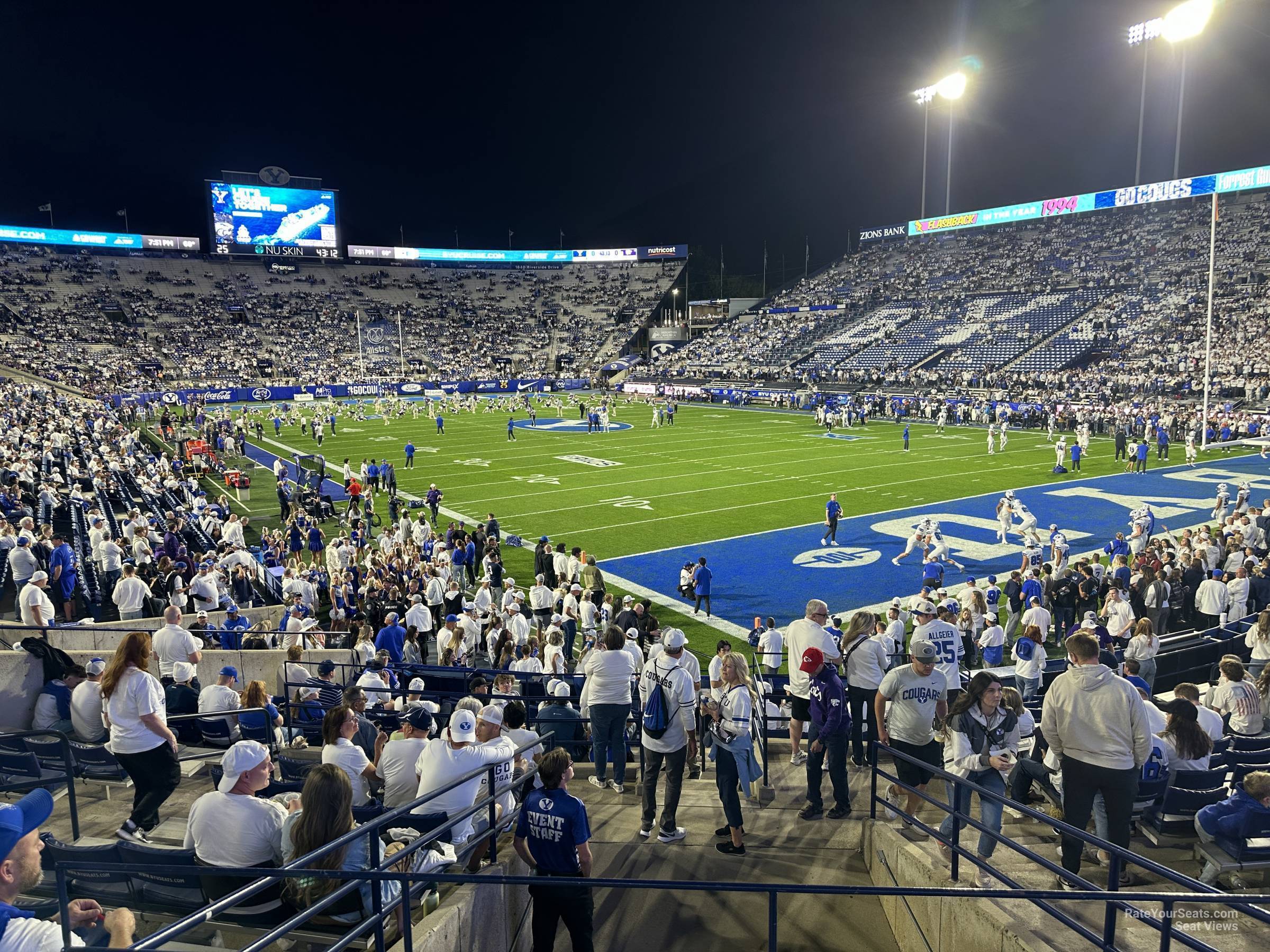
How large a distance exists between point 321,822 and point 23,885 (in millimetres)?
1216

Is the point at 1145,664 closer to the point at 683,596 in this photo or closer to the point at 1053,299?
the point at 683,596

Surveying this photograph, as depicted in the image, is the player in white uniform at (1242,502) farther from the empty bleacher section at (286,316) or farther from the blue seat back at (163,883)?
the empty bleacher section at (286,316)

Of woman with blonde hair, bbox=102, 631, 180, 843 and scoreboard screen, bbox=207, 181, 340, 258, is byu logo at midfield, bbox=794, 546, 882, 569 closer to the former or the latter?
woman with blonde hair, bbox=102, 631, 180, 843

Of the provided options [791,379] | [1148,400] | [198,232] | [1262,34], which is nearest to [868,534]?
[1148,400]

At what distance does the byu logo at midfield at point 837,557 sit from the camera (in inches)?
746

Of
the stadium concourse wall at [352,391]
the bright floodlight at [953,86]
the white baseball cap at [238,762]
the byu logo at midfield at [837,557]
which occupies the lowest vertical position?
the byu logo at midfield at [837,557]

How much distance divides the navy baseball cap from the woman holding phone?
4.82 meters

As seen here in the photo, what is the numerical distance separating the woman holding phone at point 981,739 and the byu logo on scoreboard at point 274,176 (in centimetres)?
9199

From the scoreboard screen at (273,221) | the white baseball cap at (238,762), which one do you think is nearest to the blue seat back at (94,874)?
the white baseball cap at (238,762)

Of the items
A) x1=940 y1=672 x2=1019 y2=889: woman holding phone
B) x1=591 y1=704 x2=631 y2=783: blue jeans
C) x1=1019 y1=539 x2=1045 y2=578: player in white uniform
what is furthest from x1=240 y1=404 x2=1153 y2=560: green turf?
x1=940 y1=672 x2=1019 y2=889: woman holding phone

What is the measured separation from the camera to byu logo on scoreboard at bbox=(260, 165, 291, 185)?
272 ft

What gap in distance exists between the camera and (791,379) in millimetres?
65750

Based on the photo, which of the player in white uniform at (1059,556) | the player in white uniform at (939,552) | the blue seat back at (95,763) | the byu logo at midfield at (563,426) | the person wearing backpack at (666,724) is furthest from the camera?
the byu logo at midfield at (563,426)

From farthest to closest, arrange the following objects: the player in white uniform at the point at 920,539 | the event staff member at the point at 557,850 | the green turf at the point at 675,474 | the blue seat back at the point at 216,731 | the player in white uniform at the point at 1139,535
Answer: the green turf at the point at 675,474 < the player in white uniform at the point at 920,539 < the player in white uniform at the point at 1139,535 < the blue seat back at the point at 216,731 < the event staff member at the point at 557,850
